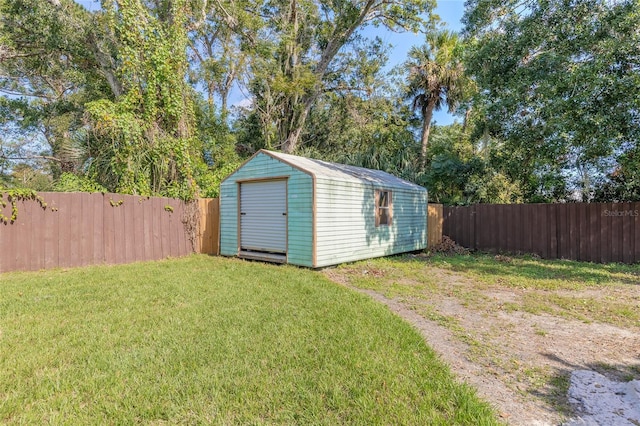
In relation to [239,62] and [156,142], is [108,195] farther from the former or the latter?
[239,62]

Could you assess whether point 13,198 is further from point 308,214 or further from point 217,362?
point 217,362

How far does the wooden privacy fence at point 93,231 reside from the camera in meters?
6.48

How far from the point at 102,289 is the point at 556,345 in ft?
19.6

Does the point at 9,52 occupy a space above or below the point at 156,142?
above

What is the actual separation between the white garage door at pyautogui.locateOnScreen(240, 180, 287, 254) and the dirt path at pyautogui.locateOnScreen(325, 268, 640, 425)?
12.2ft

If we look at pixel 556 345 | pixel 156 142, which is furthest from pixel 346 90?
pixel 556 345

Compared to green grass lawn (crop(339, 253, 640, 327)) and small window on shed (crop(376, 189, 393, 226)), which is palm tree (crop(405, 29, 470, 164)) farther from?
green grass lawn (crop(339, 253, 640, 327))

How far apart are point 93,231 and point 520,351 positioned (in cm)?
810

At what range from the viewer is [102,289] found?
5105 mm

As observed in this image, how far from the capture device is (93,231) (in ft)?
24.0

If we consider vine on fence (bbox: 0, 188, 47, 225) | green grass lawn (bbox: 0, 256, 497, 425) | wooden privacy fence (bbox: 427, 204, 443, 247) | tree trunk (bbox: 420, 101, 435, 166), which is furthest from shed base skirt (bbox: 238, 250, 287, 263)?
tree trunk (bbox: 420, 101, 435, 166)

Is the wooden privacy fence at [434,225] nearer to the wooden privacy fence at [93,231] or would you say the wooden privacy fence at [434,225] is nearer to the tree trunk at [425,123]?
the tree trunk at [425,123]

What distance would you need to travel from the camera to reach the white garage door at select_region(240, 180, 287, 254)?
7.91m

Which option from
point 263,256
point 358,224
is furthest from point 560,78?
point 263,256
